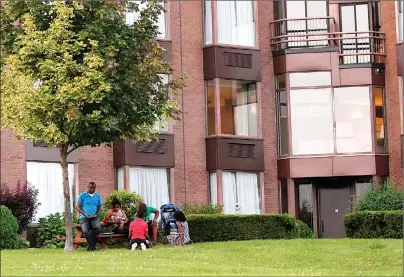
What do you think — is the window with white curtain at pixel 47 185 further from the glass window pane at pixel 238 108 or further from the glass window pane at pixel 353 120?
the glass window pane at pixel 353 120

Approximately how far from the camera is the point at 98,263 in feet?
70.5

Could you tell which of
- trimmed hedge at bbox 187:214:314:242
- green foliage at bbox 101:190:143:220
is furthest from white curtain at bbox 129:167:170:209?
trimmed hedge at bbox 187:214:314:242

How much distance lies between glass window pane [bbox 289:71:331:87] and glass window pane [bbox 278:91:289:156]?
596 mm

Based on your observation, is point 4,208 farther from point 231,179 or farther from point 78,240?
point 231,179

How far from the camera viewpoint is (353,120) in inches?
1555

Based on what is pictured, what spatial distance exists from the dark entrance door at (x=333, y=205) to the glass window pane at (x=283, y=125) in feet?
6.78

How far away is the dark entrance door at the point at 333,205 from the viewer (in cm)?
4000

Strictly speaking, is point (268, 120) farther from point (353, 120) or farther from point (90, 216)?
point (90, 216)

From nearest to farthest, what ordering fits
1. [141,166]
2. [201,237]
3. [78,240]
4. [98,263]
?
[98,263] → [78,240] → [201,237] → [141,166]

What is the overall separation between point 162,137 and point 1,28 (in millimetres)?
11079

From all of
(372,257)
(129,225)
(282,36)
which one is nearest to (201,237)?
(129,225)

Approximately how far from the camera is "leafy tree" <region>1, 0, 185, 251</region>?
2589cm

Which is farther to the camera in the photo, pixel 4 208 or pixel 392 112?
pixel 392 112

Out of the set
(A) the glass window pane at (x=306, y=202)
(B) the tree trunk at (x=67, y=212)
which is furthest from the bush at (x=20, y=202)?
(A) the glass window pane at (x=306, y=202)
